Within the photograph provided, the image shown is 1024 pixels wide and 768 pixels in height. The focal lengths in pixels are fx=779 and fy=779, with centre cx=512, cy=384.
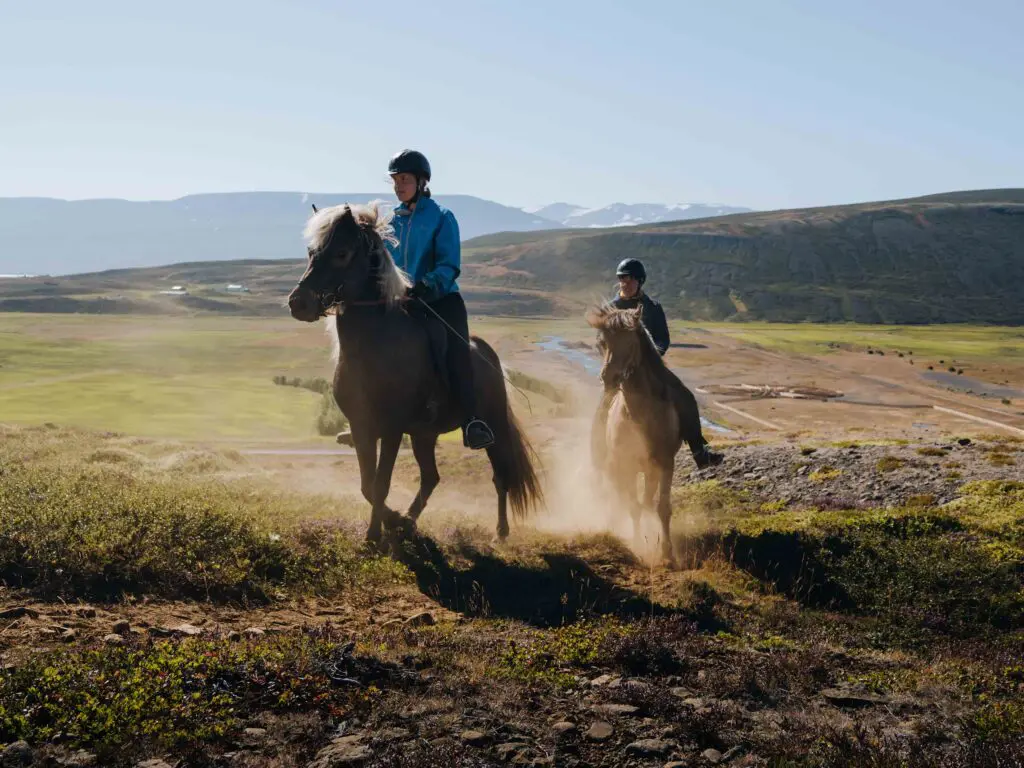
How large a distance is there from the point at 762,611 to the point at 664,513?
268cm

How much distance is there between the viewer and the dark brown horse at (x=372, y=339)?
9.12 metres

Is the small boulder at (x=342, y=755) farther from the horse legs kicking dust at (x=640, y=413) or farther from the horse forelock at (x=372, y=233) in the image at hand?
the horse legs kicking dust at (x=640, y=413)

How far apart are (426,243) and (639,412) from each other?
12.5 feet

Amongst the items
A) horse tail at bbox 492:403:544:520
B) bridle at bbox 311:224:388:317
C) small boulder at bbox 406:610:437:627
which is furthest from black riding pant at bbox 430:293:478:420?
small boulder at bbox 406:610:437:627

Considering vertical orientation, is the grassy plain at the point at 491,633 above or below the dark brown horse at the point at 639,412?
below

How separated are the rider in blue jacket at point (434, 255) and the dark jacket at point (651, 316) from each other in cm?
291

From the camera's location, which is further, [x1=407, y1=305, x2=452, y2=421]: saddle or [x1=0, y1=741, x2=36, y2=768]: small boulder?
[x1=407, y1=305, x2=452, y2=421]: saddle

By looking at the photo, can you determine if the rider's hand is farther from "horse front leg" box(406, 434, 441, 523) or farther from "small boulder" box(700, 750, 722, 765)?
"small boulder" box(700, 750, 722, 765)

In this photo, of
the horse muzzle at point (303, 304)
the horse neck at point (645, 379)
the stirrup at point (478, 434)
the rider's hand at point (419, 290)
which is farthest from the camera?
the horse neck at point (645, 379)

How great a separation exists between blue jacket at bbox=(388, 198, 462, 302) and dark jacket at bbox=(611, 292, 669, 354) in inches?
121

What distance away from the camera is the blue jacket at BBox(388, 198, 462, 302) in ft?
33.6

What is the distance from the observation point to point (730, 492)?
54.2 ft

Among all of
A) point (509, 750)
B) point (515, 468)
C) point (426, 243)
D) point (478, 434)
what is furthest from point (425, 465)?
point (509, 750)

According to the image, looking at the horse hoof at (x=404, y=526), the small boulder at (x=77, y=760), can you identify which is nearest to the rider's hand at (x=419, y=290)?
the horse hoof at (x=404, y=526)
